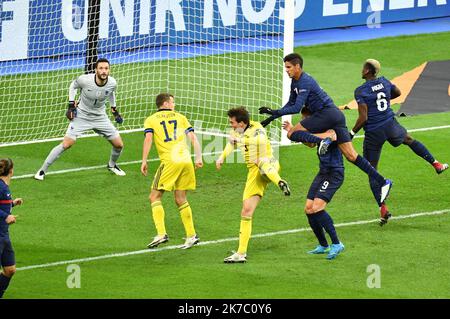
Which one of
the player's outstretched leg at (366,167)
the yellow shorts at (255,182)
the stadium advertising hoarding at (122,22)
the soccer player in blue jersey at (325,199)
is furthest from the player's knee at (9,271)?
the stadium advertising hoarding at (122,22)

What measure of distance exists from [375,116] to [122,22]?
10.5 m

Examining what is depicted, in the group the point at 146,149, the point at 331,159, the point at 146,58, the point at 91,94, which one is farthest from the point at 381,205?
the point at 146,58

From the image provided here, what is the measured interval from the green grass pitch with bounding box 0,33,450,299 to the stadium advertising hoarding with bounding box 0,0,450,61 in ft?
12.6

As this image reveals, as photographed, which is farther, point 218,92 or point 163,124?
point 218,92

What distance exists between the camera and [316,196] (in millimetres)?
16750

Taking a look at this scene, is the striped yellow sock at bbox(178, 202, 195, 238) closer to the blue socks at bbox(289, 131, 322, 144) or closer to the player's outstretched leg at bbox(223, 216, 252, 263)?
the player's outstretched leg at bbox(223, 216, 252, 263)

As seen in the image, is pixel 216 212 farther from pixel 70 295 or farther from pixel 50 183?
pixel 70 295

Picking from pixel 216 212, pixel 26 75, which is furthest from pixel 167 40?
pixel 216 212

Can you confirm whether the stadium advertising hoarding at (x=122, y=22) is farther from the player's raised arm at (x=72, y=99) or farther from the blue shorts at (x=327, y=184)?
the blue shorts at (x=327, y=184)

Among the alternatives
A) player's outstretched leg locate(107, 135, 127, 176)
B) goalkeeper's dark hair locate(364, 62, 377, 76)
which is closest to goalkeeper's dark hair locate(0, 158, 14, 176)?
goalkeeper's dark hair locate(364, 62, 377, 76)

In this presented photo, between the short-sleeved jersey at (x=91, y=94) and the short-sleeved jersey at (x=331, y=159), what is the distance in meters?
5.70

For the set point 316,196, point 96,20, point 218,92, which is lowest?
point 316,196
